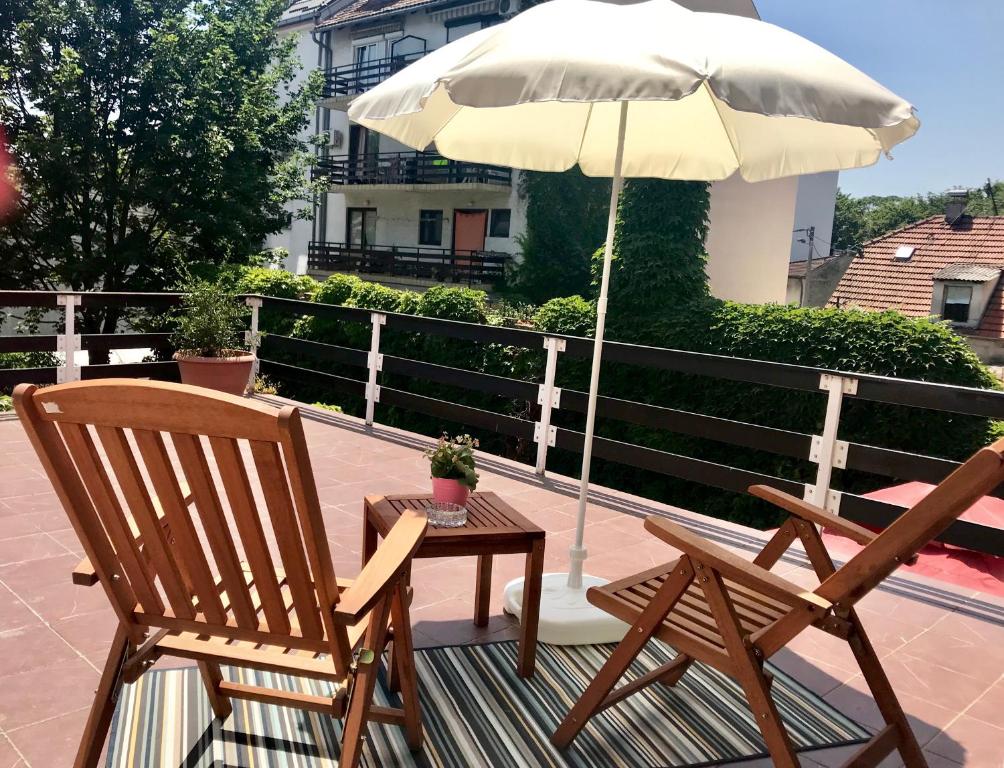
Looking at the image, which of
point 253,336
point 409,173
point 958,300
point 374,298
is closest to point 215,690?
point 253,336

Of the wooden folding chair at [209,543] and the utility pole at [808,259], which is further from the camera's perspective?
the utility pole at [808,259]

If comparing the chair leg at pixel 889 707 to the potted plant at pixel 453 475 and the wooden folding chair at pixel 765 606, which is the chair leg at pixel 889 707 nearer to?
the wooden folding chair at pixel 765 606

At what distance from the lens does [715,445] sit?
319 inches

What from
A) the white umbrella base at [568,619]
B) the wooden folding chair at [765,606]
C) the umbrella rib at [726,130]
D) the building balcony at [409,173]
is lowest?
the white umbrella base at [568,619]

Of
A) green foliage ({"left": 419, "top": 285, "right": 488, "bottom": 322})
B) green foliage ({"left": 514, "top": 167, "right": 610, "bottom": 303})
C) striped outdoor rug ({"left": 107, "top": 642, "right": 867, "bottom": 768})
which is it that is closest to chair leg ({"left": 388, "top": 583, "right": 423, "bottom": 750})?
striped outdoor rug ({"left": 107, "top": 642, "right": 867, "bottom": 768})

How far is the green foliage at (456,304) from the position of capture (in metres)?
8.88

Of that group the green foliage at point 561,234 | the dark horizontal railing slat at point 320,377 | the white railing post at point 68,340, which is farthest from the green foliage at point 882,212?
the white railing post at point 68,340

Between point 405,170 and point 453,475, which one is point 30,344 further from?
point 405,170

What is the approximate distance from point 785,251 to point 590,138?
27.8 ft

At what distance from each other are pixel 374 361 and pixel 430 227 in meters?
16.0

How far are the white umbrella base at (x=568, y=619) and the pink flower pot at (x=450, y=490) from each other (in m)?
0.50

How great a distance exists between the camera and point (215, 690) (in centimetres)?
216

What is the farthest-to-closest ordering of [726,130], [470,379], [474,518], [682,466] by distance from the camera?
[470,379] < [682,466] < [726,130] < [474,518]

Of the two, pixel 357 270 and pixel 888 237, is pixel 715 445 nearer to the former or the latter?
pixel 357 270
